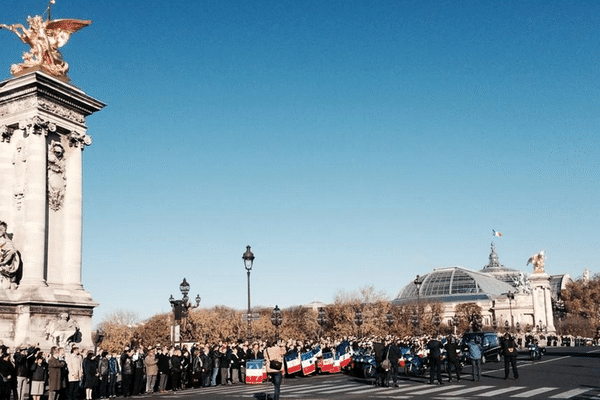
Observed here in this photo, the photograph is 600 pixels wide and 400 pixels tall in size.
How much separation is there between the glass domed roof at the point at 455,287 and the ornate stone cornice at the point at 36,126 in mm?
155738

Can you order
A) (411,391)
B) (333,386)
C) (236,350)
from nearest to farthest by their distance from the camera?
(411,391) → (333,386) → (236,350)

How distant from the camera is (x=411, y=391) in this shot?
23.5 meters

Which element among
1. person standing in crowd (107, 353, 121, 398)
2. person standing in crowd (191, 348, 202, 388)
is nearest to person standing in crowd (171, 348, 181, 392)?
person standing in crowd (191, 348, 202, 388)

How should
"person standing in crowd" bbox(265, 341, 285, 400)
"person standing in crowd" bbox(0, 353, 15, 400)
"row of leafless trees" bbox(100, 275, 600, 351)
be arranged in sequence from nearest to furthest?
"person standing in crowd" bbox(265, 341, 285, 400) < "person standing in crowd" bbox(0, 353, 15, 400) < "row of leafless trees" bbox(100, 275, 600, 351)

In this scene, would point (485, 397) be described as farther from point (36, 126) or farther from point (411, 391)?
point (36, 126)

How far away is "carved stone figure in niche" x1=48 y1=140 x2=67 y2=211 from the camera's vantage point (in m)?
28.2

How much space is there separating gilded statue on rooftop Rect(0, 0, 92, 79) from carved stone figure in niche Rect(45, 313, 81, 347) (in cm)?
1005

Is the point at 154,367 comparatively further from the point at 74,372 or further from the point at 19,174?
the point at 19,174

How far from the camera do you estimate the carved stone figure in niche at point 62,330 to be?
85.6 ft

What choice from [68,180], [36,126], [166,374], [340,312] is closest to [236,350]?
[166,374]

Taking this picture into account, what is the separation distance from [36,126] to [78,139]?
93.7 inches

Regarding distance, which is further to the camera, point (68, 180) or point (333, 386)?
point (68, 180)

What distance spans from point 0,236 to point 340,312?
264ft

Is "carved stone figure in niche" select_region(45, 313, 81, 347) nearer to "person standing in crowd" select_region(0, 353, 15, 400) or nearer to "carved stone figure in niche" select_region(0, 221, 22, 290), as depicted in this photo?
"carved stone figure in niche" select_region(0, 221, 22, 290)
